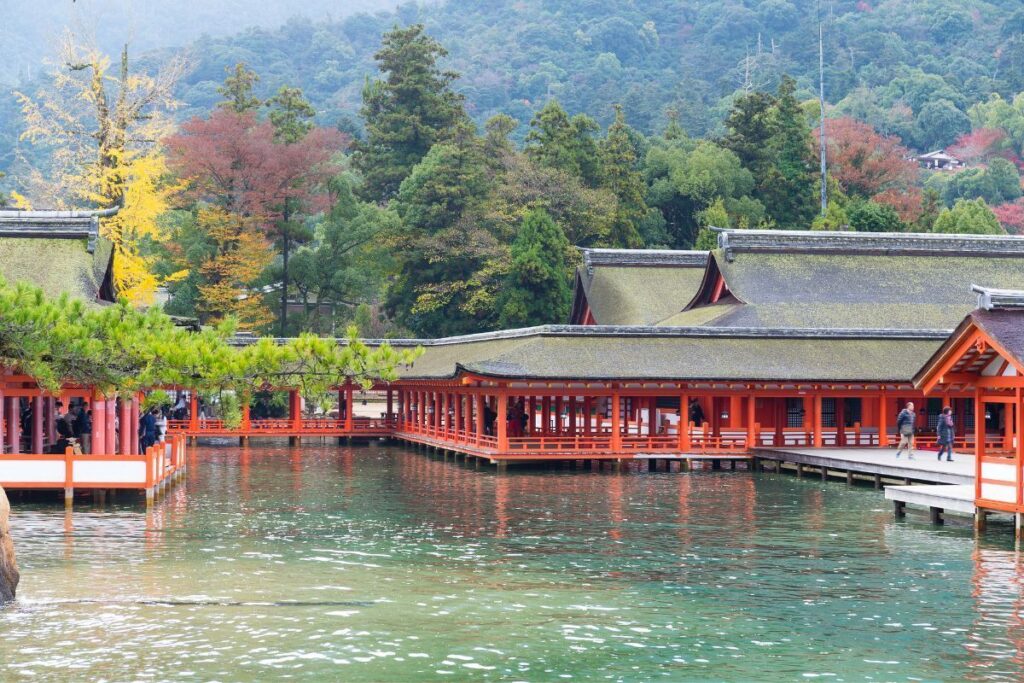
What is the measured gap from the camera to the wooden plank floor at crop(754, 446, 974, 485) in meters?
35.8

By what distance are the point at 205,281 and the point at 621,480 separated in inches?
1592

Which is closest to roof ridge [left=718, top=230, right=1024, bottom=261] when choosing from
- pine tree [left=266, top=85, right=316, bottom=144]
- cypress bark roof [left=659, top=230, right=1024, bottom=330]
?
cypress bark roof [left=659, top=230, right=1024, bottom=330]

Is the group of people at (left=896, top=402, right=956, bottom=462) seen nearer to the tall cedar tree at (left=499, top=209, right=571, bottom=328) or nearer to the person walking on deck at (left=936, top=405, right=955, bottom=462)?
the person walking on deck at (left=936, top=405, right=955, bottom=462)

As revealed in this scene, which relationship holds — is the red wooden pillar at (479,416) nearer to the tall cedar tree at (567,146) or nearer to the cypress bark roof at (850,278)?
the cypress bark roof at (850,278)

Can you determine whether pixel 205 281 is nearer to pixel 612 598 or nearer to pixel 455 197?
pixel 455 197

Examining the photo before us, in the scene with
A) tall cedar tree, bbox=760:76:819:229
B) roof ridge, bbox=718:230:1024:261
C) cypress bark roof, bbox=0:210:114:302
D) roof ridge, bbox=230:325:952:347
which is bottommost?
roof ridge, bbox=230:325:952:347

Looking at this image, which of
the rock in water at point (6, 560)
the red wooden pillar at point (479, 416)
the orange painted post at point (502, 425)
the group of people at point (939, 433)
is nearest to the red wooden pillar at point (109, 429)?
the orange painted post at point (502, 425)

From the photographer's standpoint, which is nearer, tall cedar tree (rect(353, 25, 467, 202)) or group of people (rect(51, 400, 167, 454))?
group of people (rect(51, 400, 167, 454))

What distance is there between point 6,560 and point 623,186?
74513mm

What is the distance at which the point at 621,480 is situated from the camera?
42.5m

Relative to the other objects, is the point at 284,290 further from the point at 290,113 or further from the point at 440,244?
the point at 290,113

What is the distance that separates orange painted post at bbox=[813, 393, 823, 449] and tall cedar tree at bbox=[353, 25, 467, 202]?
2096 inches

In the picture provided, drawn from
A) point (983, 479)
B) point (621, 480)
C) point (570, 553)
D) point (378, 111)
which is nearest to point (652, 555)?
point (570, 553)

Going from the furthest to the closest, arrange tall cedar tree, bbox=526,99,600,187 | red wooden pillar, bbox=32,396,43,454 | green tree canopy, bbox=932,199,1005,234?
green tree canopy, bbox=932,199,1005,234
tall cedar tree, bbox=526,99,600,187
red wooden pillar, bbox=32,396,43,454
